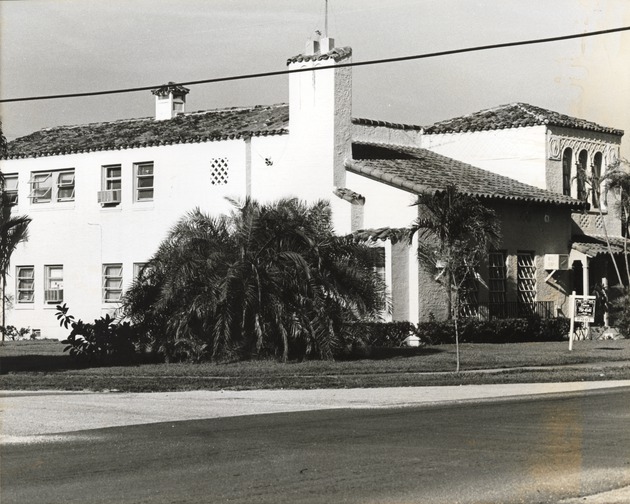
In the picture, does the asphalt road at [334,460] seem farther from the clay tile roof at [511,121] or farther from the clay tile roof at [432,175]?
the clay tile roof at [511,121]

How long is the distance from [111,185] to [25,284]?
490 centimetres

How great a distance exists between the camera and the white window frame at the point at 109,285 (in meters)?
37.7

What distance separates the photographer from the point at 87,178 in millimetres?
38500

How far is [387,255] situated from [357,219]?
5.23 feet

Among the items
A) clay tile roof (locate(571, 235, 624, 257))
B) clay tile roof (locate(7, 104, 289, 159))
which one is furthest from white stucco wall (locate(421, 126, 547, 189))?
clay tile roof (locate(7, 104, 289, 159))

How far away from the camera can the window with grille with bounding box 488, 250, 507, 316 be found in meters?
33.6

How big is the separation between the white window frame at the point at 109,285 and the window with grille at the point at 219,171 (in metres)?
4.77

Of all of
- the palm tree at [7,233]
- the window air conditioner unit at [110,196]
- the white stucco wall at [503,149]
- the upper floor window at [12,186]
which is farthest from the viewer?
the upper floor window at [12,186]

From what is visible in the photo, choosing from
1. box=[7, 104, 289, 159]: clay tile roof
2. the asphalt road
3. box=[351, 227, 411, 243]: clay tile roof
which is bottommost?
the asphalt road

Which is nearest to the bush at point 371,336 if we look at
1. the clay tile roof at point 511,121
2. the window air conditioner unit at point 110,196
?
the clay tile roof at point 511,121

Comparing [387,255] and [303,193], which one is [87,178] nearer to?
[303,193]

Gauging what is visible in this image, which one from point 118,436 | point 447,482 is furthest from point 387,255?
point 447,482

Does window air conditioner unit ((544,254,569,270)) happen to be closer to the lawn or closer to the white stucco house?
the white stucco house

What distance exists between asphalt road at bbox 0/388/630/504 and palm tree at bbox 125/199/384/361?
9.07m
